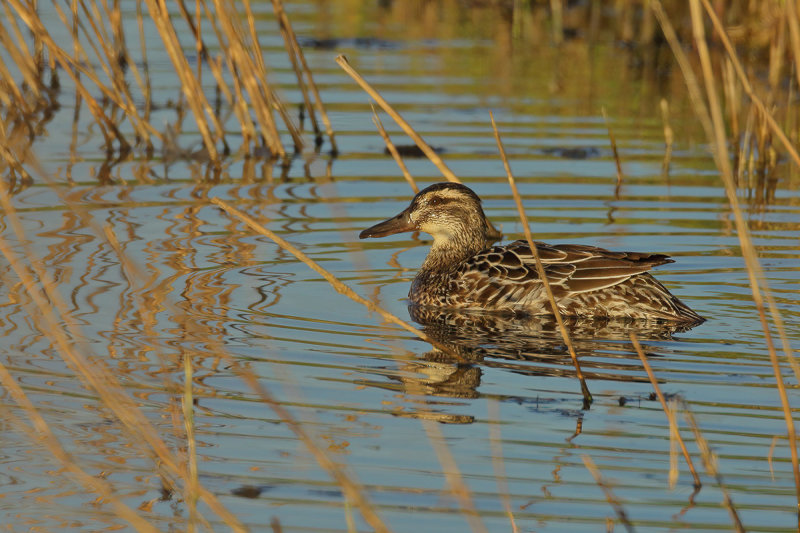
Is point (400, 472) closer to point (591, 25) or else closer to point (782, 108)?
point (782, 108)

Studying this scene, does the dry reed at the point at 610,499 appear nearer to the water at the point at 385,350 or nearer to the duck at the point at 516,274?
the water at the point at 385,350

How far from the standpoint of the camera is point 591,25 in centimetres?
1888

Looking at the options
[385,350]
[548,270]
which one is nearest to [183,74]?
[548,270]

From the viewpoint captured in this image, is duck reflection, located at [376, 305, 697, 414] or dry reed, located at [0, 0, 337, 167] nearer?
duck reflection, located at [376, 305, 697, 414]

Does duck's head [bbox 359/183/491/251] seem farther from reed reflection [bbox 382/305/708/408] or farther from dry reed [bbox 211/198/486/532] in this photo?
dry reed [bbox 211/198/486/532]

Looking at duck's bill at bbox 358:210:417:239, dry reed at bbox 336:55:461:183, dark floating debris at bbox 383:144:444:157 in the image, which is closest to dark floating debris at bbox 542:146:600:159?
dark floating debris at bbox 383:144:444:157

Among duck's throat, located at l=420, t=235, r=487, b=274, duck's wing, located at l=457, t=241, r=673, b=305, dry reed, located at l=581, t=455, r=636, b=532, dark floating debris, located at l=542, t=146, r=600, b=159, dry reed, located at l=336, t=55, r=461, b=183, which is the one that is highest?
dry reed, located at l=336, t=55, r=461, b=183

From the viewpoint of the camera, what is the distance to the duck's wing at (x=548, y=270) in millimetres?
7480

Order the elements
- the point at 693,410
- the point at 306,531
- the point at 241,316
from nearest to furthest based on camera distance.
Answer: the point at 306,531 < the point at 693,410 < the point at 241,316

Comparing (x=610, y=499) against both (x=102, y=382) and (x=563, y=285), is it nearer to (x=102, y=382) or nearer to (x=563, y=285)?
(x=102, y=382)

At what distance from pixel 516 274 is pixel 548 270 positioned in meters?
0.21

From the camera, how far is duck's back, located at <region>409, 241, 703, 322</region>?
24.5 ft

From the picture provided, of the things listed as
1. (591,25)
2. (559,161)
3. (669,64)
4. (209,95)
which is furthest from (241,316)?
(591,25)

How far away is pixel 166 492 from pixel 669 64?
43.4 ft
